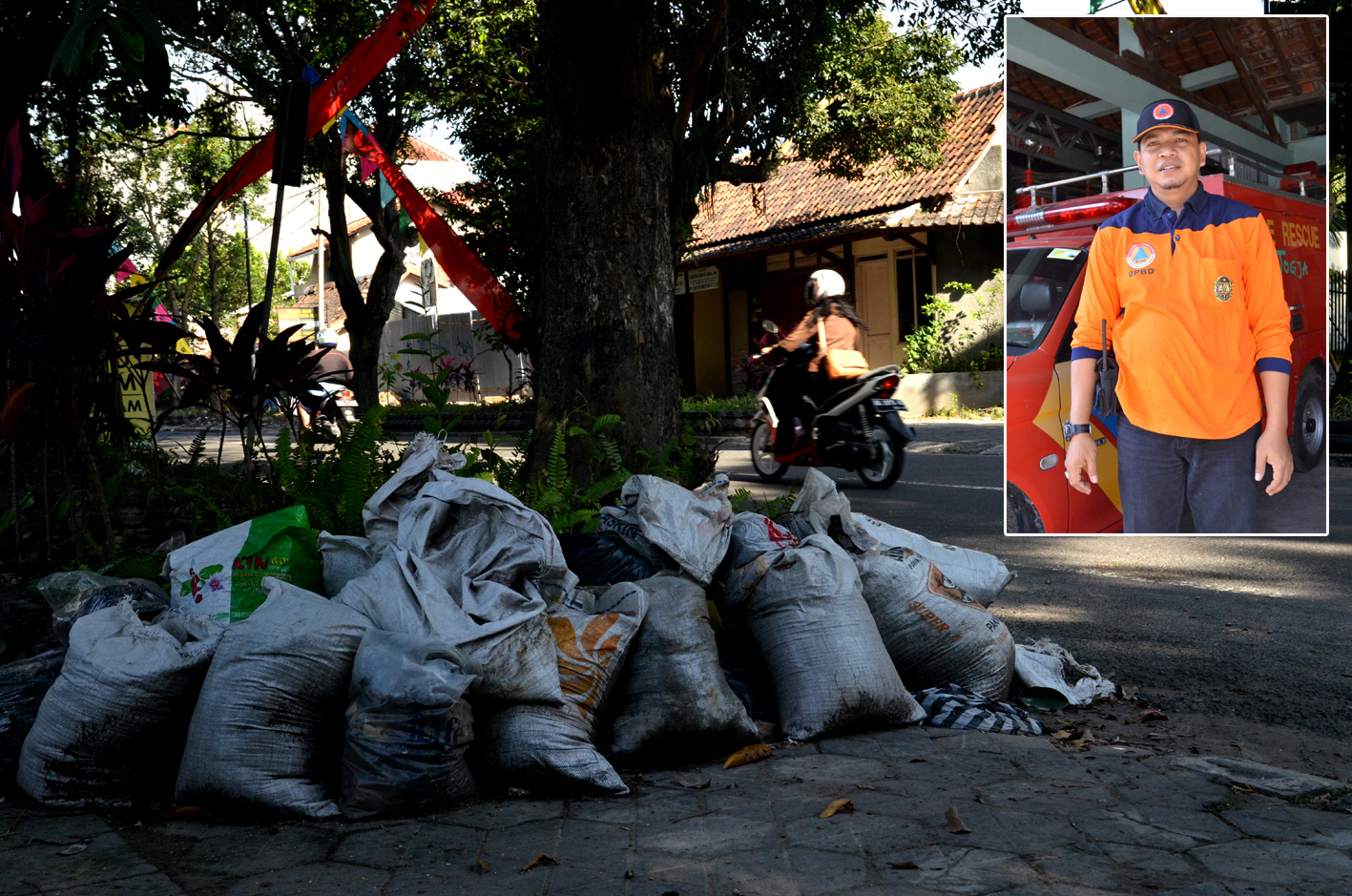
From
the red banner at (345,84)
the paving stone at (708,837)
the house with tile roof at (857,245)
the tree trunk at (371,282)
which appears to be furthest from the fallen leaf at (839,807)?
the house with tile roof at (857,245)

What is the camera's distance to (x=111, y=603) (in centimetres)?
307

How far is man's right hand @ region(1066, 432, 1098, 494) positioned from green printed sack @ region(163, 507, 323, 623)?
10.3ft

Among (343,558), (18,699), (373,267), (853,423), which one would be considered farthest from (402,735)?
(373,267)

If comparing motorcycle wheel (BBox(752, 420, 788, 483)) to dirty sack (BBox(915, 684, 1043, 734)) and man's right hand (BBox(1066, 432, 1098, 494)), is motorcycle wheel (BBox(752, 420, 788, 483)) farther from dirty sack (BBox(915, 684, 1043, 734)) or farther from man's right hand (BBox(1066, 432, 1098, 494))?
dirty sack (BBox(915, 684, 1043, 734))

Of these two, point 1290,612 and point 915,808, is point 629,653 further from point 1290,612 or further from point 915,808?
point 1290,612

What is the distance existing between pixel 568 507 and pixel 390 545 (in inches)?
42.4

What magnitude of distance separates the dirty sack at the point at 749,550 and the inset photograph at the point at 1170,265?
1.90 meters

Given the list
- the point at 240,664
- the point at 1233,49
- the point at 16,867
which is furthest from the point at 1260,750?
the point at 1233,49

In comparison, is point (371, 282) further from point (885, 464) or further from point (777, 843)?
point (777, 843)

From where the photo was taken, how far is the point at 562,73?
4.50 m

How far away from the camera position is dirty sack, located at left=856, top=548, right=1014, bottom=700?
128 inches

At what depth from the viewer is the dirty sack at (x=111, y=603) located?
305 cm

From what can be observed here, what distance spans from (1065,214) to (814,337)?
3643mm

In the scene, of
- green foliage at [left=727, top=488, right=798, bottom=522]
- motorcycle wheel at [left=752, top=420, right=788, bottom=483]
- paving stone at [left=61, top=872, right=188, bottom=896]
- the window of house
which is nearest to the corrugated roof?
the window of house
